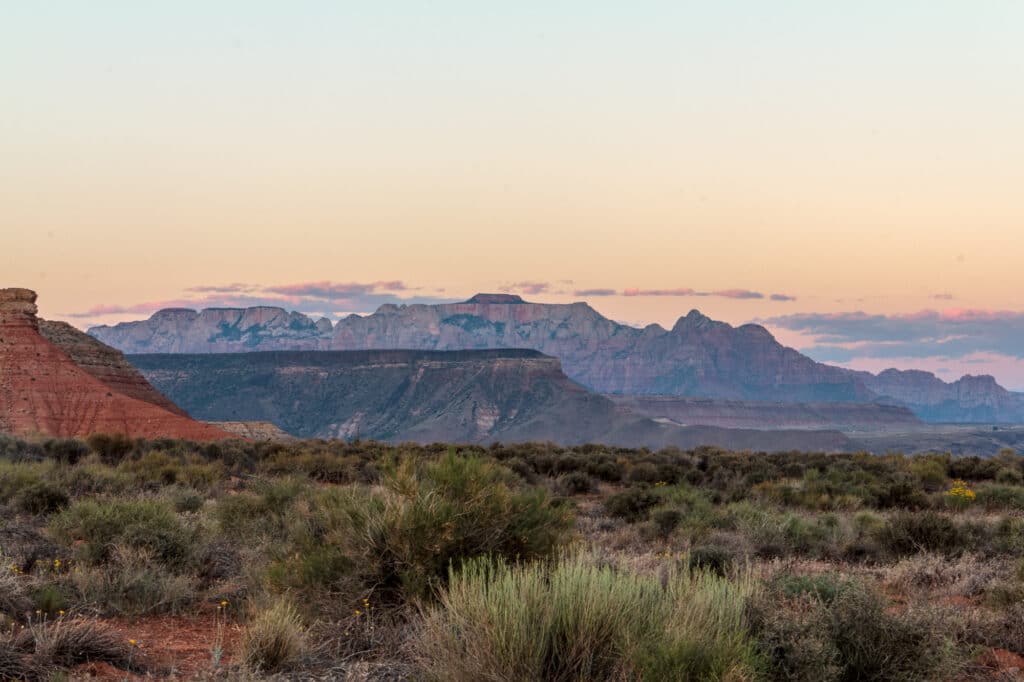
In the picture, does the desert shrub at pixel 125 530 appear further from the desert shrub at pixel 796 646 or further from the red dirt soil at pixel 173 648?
the desert shrub at pixel 796 646

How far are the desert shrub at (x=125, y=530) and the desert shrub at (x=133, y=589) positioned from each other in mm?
897

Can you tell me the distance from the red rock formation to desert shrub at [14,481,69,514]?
1667 inches

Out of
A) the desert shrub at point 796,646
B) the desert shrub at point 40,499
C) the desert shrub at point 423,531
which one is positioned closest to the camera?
the desert shrub at point 796,646

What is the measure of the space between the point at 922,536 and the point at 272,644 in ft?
37.4

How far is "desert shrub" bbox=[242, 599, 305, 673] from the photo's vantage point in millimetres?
7105

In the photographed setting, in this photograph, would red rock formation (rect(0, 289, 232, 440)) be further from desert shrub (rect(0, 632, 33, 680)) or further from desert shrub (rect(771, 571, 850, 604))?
desert shrub (rect(771, 571, 850, 604))

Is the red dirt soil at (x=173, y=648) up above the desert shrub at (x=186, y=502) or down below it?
above

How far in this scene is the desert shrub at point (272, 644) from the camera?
23.3ft

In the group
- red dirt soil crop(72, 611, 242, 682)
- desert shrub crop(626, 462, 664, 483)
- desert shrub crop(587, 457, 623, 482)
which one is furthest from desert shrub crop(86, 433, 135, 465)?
red dirt soil crop(72, 611, 242, 682)

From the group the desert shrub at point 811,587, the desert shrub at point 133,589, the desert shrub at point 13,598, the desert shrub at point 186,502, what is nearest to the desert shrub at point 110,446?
the desert shrub at point 186,502

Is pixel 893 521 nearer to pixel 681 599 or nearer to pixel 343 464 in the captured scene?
pixel 681 599

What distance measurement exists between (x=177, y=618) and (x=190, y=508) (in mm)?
8854

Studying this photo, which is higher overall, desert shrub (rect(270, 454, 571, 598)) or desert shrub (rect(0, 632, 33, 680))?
desert shrub (rect(270, 454, 571, 598))

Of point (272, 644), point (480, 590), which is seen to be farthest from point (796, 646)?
point (272, 644)
